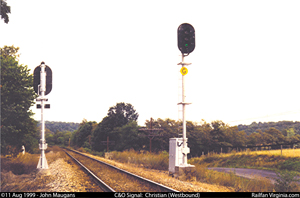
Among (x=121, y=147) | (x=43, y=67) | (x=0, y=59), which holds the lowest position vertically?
(x=121, y=147)

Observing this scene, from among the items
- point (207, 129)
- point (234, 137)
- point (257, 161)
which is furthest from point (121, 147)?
point (257, 161)

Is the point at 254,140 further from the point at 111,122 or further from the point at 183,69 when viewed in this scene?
the point at 183,69

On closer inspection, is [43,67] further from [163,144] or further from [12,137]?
[163,144]

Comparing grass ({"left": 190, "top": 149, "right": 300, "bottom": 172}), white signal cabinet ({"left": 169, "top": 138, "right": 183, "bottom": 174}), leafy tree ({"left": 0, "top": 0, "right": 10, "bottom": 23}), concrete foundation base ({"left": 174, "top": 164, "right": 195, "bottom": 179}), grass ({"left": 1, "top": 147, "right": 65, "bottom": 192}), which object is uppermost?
leafy tree ({"left": 0, "top": 0, "right": 10, "bottom": 23})

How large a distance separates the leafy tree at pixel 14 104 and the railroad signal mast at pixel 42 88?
7.52m

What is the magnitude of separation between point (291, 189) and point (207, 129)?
48.7 meters

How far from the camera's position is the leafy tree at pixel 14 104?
2106cm

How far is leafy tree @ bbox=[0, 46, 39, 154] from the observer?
21062 millimetres

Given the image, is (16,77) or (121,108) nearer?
(16,77)

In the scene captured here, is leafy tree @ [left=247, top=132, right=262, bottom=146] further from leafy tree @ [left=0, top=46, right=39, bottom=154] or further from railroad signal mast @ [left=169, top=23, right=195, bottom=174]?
railroad signal mast @ [left=169, top=23, right=195, bottom=174]

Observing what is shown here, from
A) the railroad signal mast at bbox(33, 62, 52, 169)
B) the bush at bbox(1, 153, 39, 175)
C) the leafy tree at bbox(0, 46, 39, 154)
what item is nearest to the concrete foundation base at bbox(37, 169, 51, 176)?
the railroad signal mast at bbox(33, 62, 52, 169)

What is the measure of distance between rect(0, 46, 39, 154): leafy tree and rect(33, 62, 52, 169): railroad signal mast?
24.7 ft

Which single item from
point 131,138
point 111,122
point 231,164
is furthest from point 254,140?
point 111,122

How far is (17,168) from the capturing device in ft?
52.9
